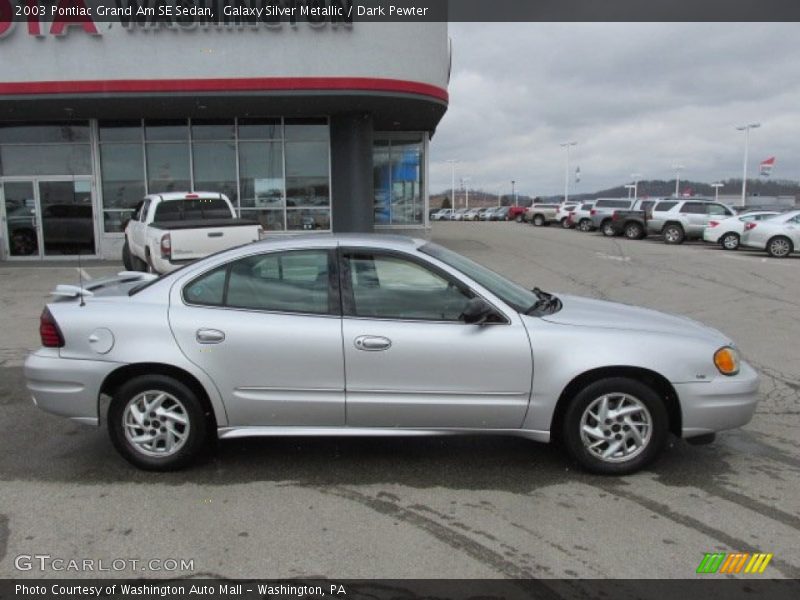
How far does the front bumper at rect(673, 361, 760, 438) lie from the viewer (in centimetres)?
418

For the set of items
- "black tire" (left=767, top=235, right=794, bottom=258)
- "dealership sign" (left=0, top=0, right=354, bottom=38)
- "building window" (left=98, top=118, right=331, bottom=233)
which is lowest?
"black tire" (left=767, top=235, right=794, bottom=258)

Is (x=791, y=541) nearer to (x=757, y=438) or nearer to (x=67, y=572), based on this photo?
(x=757, y=438)

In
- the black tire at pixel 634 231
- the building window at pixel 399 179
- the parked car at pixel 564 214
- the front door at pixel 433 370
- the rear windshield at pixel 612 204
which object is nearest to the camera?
the front door at pixel 433 370

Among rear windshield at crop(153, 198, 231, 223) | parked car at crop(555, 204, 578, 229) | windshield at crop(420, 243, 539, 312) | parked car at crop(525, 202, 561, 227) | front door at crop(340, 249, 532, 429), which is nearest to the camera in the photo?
front door at crop(340, 249, 532, 429)

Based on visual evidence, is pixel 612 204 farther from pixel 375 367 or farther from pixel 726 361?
pixel 375 367

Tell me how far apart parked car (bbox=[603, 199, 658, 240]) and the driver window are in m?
26.6

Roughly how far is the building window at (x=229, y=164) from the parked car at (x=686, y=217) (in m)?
15.5

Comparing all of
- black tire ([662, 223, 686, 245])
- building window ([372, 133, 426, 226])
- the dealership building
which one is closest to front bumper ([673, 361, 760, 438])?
the dealership building

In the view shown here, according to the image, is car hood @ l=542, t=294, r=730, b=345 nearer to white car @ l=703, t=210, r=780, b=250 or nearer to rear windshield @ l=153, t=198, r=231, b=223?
rear windshield @ l=153, t=198, r=231, b=223

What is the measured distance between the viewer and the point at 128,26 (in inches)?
617

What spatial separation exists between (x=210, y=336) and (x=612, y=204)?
3278cm

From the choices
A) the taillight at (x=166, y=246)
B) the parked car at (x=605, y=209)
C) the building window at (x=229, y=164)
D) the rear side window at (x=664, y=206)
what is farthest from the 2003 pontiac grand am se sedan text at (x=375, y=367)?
the parked car at (x=605, y=209)

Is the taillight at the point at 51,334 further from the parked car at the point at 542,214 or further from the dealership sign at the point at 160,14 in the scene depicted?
the parked car at the point at 542,214

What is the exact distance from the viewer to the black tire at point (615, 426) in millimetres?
4164
